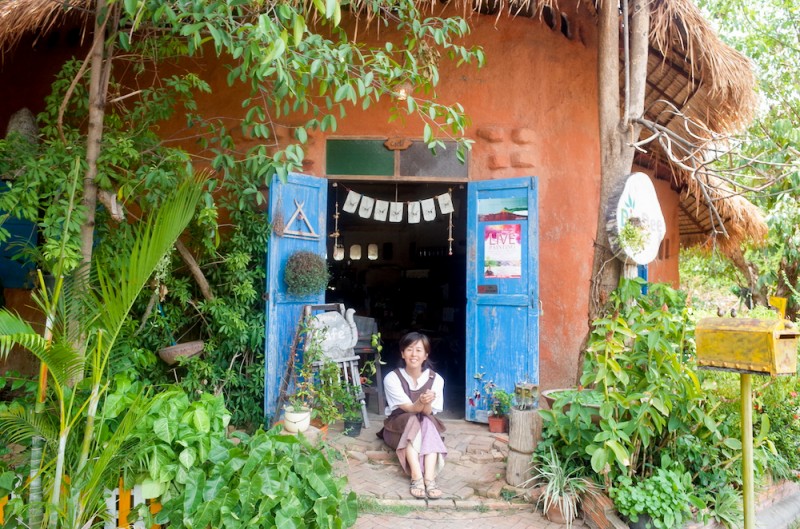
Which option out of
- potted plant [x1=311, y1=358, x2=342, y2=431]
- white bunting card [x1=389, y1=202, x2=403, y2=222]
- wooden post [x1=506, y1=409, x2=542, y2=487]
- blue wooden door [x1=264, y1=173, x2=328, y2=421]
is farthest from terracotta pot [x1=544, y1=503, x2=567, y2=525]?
white bunting card [x1=389, y1=202, x2=403, y2=222]

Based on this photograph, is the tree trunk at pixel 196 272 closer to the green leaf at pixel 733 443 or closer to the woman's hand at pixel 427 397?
the woman's hand at pixel 427 397

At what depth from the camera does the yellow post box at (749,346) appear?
230cm

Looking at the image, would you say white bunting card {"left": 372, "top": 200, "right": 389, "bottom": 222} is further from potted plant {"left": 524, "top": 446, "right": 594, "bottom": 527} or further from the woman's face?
potted plant {"left": 524, "top": 446, "right": 594, "bottom": 527}

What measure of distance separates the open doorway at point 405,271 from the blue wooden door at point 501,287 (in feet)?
8.08

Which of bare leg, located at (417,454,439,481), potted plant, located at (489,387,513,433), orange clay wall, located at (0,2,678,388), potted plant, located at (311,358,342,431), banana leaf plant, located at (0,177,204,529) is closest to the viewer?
banana leaf plant, located at (0,177,204,529)

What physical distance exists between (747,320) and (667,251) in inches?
244

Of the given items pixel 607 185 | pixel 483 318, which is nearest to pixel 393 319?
pixel 483 318

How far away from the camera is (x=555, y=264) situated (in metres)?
5.00

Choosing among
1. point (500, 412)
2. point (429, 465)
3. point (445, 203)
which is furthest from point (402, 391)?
point (445, 203)

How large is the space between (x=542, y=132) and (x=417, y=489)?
3.34m

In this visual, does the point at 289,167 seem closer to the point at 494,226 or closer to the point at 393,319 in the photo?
the point at 494,226

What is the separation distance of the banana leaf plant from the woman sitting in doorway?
5.37 feet

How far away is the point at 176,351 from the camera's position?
4.06 meters

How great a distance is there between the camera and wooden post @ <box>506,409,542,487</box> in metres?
3.39
